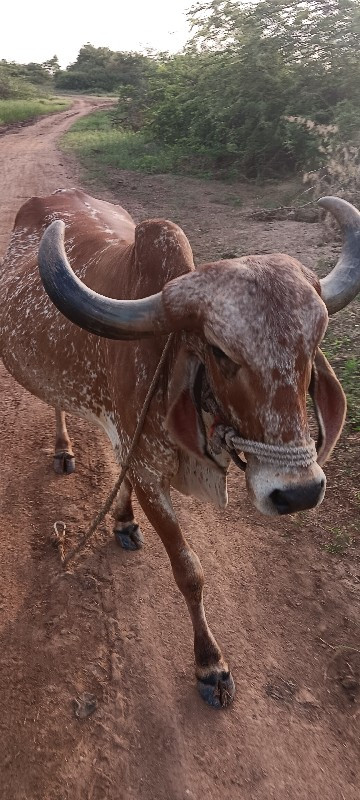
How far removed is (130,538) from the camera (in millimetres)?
3816

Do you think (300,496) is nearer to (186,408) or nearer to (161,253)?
(186,408)

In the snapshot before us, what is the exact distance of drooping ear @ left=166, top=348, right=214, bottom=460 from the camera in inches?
90.3

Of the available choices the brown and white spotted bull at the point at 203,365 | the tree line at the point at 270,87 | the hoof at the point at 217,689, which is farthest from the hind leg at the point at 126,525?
the tree line at the point at 270,87

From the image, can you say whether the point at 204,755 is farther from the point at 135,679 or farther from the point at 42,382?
the point at 42,382

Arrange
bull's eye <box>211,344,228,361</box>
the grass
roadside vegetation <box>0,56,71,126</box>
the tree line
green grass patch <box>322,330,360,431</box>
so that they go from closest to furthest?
1. bull's eye <box>211,344,228,361</box>
2. green grass patch <box>322,330,360,431</box>
3. the tree line
4. the grass
5. roadside vegetation <box>0,56,71,126</box>

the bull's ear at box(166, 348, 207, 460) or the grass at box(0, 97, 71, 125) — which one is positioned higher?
the grass at box(0, 97, 71, 125)

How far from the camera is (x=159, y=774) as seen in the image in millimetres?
2568

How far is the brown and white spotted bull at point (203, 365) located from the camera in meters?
1.93

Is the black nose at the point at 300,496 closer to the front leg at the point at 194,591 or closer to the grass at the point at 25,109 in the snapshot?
the front leg at the point at 194,591

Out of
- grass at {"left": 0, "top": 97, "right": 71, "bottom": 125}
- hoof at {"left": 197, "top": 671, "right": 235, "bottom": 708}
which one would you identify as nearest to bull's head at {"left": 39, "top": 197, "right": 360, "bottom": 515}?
hoof at {"left": 197, "top": 671, "right": 235, "bottom": 708}

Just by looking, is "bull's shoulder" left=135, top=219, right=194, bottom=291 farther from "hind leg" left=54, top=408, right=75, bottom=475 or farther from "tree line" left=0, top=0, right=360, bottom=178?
"tree line" left=0, top=0, right=360, bottom=178

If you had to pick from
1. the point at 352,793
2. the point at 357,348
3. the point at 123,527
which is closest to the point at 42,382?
the point at 123,527

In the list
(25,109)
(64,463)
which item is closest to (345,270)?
(64,463)

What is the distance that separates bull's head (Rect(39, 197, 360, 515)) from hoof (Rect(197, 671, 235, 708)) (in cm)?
129
